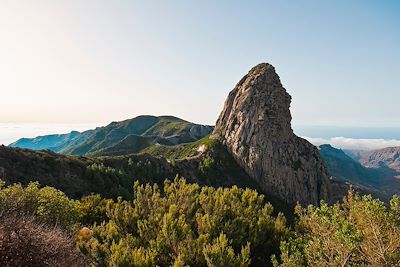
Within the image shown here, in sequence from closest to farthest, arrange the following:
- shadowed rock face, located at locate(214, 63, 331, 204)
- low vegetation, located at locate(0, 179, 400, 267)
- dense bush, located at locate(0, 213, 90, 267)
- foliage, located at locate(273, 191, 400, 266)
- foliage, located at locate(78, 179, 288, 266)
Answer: foliage, located at locate(273, 191, 400, 266), low vegetation, located at locate(0, 179, 400, 267), dense bush, located at locate(0, 213, 90, 267), foliage, located at locate(78, 179, 288, 266), shadowed rock face, located at locate(214, 63, 331, 204)

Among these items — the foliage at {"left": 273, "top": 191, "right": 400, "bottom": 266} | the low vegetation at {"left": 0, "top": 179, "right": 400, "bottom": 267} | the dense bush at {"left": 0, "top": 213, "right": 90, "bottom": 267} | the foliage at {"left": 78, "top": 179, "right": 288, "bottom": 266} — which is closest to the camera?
the foliage at {"left": 273, "top": 191, "right": 400, "bottom": 266}

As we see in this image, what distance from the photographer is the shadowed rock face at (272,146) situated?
400 feet

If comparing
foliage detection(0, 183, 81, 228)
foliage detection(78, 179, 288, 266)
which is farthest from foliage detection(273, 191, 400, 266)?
foliage detection(0, 183, 81, 228)

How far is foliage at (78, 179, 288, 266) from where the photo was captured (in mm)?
18578

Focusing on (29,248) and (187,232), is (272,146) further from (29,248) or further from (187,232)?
(29,248)

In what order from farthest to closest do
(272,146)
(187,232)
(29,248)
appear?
(272,146)
(187,232)
(29,248)

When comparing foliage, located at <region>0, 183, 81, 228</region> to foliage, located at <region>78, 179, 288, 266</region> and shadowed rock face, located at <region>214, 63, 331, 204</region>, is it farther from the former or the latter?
shadowed rock face, located at <region>214, 63, 331, 204</region>

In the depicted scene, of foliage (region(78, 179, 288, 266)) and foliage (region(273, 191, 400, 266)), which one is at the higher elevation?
foliage (region(273, 191, 400, 266))

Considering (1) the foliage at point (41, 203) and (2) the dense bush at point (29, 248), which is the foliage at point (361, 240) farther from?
(1) the foliage at point (41, 203)

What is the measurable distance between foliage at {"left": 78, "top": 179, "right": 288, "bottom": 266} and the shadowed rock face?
316ft

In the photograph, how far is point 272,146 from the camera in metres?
125

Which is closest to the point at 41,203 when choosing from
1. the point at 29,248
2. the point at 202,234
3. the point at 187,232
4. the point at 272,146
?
the point at 29,248

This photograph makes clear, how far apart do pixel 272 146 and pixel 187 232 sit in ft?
353

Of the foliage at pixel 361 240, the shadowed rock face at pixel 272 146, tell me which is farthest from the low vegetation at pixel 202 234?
the shadowed rock face at pixel 272 146
